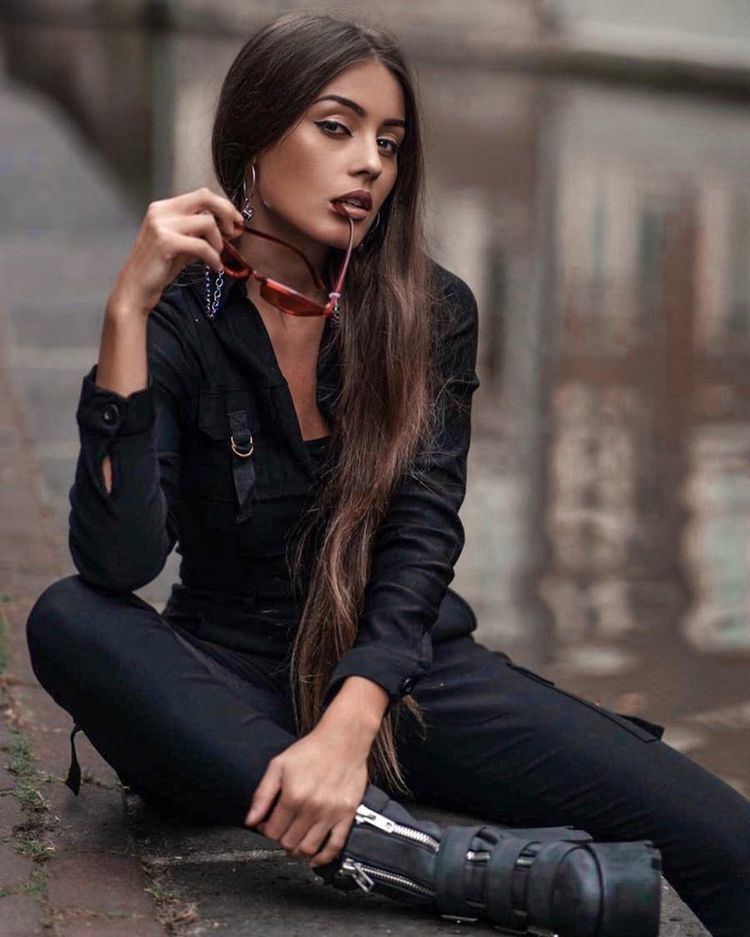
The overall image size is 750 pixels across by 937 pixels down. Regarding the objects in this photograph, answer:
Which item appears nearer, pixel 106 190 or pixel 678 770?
pixel 678 770

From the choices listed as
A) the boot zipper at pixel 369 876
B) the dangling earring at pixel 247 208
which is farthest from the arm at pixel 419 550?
the dangling earring at pixel 247 208

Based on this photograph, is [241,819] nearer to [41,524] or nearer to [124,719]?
[124,719]

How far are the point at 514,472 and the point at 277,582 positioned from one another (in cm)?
304

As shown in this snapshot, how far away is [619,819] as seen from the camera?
3.10m

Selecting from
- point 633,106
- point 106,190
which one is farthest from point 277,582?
point 633,106

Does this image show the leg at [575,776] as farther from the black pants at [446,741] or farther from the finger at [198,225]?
the finger at [198,225]

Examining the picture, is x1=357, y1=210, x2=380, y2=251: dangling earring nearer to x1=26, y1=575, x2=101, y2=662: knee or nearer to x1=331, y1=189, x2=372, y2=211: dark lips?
x1=331, y1=189, x2=372, y2=211: dark lips

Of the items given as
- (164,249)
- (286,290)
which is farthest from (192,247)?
(286,290)

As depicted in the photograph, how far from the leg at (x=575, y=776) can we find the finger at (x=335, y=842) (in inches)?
17.0

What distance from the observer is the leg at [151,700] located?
2.86m

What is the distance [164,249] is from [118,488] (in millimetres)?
350

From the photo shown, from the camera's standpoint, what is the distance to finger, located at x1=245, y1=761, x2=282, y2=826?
277 cm

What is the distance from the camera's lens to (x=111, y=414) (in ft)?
9.29

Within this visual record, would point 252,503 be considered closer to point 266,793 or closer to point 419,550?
point 419,550
